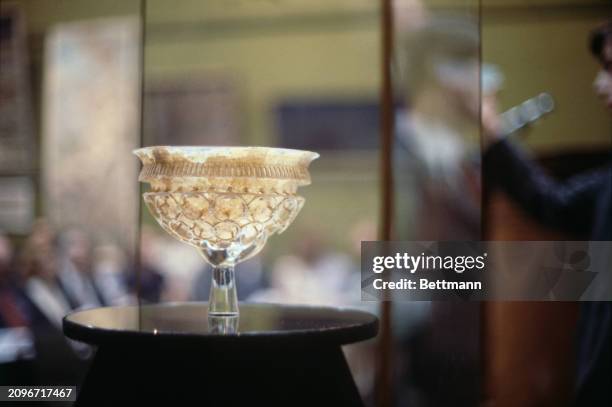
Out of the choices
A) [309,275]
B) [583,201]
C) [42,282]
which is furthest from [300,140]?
[583,201]

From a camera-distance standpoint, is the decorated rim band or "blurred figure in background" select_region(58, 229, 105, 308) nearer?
the decorated rim band

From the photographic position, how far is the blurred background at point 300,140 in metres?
2.35

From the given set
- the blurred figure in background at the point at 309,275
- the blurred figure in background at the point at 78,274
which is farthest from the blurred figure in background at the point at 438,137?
the blurred figure in background at the point at 78,274

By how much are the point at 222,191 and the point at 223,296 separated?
0.23m

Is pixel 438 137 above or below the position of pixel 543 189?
above

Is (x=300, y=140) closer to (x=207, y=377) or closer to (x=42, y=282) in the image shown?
(x=42, y=282)

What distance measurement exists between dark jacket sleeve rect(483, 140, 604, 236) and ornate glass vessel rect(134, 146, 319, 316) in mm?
1048

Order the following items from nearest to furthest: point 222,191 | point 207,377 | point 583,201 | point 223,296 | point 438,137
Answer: point 207,377 < point 222,191 < point 223,296 < point 583,201 < point 438,137

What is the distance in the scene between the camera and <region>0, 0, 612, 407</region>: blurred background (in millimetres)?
2352

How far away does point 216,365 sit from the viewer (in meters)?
1.18

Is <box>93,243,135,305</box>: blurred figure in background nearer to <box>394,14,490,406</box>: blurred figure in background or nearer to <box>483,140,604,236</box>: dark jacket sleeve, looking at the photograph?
<box>394,14,490,406</box>: blurred figure in background

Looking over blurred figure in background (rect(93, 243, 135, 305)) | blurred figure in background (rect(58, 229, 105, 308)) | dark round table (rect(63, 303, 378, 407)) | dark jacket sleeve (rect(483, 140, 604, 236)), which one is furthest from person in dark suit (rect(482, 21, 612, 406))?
blurred figure in background (rect(93, 243, 135, 305))

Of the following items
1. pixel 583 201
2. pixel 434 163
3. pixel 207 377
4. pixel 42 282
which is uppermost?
pixel 434 163

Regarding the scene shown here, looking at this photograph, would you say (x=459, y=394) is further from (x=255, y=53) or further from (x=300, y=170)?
(x=255, y=53)
